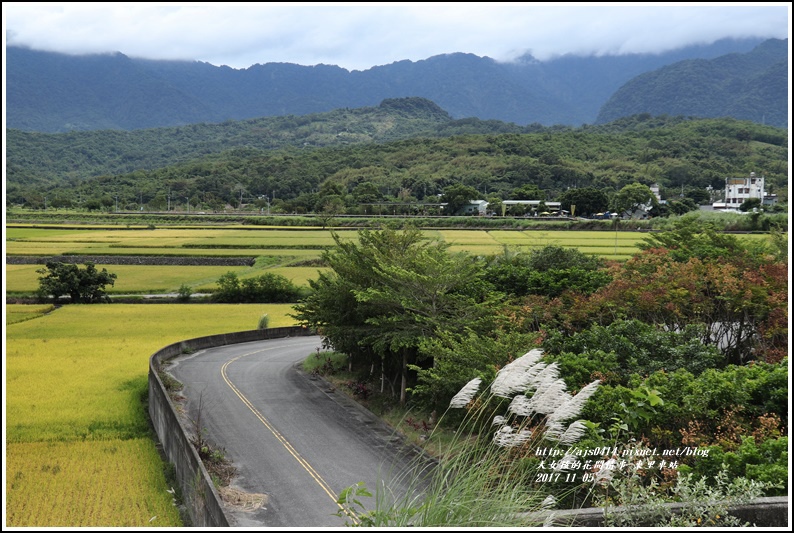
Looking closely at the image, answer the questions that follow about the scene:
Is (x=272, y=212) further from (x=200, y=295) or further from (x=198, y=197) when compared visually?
(x=200, y=295)

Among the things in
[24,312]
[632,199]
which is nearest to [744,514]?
[24,312]

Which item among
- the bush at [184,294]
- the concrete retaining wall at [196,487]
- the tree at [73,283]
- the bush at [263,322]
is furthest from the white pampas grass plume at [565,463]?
the tree at [73,283]

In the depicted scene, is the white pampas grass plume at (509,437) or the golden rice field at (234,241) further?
the golden rice field at (234,241)

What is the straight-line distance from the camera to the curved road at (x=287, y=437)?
15047mm

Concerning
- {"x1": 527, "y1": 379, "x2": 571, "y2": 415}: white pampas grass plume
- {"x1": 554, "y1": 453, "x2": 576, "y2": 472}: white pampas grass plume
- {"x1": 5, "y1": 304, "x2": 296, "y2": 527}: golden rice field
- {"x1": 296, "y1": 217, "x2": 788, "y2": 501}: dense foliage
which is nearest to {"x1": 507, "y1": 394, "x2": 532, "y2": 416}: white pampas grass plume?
{"x1": 527, "y1": 379, "x2": 571, "y2": 415}: white pampas grass plume

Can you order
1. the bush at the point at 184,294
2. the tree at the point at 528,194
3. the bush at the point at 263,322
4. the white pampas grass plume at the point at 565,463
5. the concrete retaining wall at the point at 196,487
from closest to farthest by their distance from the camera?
1. the concrete retaining wall at the point at 196,487
2. the white pampas grass plume at the point at 565,463
3. the bush at the point at 263,322
4. the bush at the point at 184,294
5. the tree at the point at 528,194

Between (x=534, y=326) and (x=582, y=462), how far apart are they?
558 inches

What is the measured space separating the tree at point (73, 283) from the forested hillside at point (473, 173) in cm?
6929

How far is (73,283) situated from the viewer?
5194 centimetres

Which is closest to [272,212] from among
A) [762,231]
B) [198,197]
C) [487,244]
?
[198,197]

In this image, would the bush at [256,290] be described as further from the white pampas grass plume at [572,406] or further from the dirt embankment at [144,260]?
the white pampas grass plume at [572,406]

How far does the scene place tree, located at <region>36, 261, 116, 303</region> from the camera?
5178 centimetres

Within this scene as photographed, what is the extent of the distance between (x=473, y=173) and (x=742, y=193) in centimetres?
6471

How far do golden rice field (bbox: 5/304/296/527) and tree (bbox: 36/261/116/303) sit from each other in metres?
6.52
